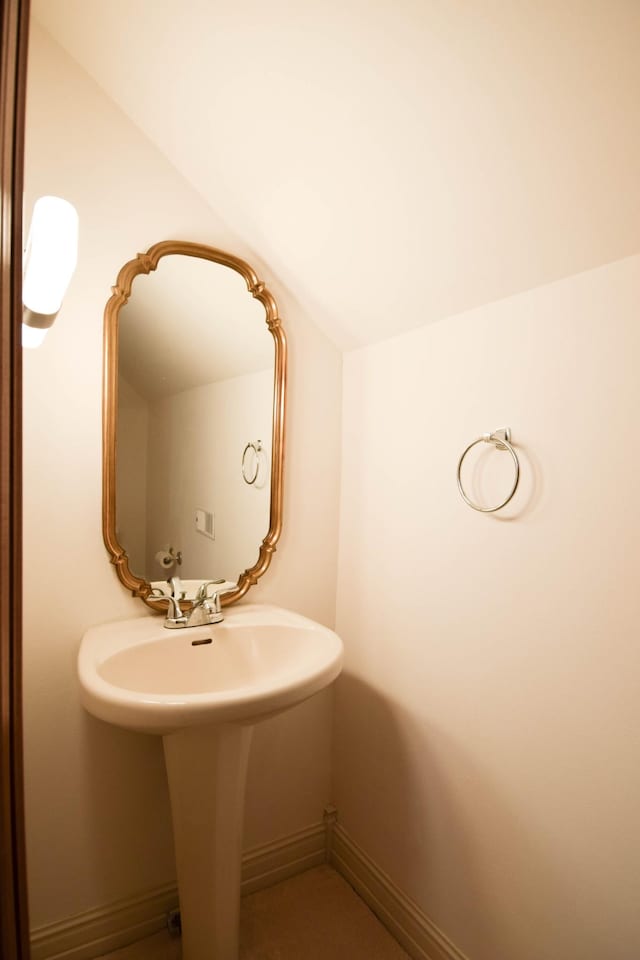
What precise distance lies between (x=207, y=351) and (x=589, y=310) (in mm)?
988

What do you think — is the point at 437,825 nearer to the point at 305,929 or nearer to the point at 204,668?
the point at 305,929

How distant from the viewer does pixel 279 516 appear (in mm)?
1464

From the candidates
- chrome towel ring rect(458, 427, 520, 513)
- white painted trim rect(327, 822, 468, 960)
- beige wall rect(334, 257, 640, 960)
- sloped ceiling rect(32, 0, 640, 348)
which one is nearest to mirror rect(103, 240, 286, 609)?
sloped ceiling rect(32, 0, 640, 348)

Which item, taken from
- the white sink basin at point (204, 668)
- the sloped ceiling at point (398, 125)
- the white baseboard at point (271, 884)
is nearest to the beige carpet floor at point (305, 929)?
the white baseboard at point (271, 884)

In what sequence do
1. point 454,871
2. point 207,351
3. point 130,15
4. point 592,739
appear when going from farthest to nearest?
1. point 207,351
2. point 454,871
3. point 130,15
4. point 592,739

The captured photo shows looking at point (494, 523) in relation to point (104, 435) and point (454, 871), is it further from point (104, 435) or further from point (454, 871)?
point (104, 435)

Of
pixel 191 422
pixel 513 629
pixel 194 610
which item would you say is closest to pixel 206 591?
pixel 194 610

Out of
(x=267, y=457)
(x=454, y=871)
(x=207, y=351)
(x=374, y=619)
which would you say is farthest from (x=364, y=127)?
(x=454, y=871)

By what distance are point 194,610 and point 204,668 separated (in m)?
0.15

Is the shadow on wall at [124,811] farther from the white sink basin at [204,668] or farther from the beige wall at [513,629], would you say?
the beige wall at [513,629]

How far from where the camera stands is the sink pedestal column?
1.06 metres

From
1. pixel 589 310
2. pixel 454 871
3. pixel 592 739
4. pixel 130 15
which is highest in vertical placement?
pixel 130 15

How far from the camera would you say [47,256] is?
87 centimetres

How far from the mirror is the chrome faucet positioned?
0.05 metres
